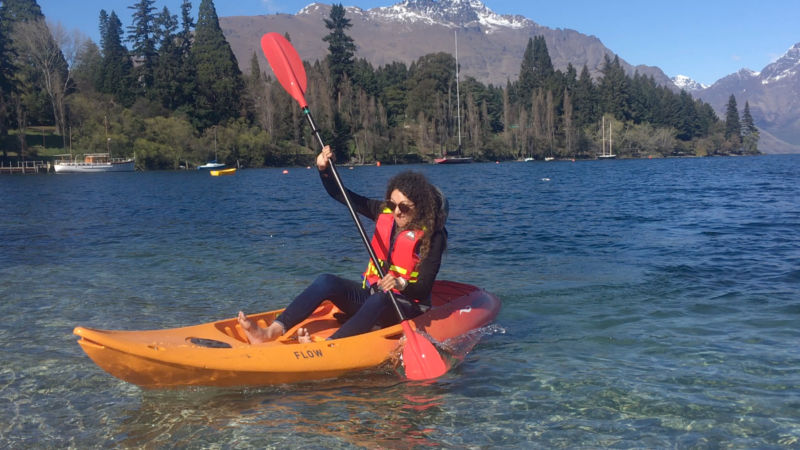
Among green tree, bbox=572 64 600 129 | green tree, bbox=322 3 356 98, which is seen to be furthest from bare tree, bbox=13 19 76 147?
green tree, bbox=572 64 600 129

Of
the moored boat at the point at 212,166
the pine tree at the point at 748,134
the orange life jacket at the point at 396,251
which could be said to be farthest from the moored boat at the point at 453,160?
the pine tree at the point at 748,134

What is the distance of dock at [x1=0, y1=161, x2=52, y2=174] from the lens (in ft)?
191

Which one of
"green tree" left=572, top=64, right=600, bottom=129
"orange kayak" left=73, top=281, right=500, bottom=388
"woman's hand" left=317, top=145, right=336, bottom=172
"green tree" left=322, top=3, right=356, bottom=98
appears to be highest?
"green tree" left=322, top=3, right=356, bottom=98

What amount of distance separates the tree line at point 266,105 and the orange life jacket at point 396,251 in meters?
67.5

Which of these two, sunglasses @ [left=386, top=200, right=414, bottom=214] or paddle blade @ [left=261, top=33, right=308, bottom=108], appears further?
paddle blade @ [left=261, top=33, right=308, bottom=108]

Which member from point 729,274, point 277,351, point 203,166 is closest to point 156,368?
point 277,351

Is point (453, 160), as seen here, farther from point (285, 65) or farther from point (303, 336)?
point (303, 336)

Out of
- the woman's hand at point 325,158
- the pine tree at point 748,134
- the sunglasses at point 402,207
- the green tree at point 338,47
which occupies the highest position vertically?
the green tree at point 338,47

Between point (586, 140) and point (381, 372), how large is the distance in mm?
118739

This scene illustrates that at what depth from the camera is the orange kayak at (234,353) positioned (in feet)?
14.3

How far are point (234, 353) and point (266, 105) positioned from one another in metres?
83.5

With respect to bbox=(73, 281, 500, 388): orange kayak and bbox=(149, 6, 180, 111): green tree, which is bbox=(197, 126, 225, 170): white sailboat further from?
bbox=(73, 281, 500, 388): orange kayak

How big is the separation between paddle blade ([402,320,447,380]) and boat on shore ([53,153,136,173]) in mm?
63597

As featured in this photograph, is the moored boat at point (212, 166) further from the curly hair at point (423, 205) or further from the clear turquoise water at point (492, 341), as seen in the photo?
the curly hair at point (423, 205)
